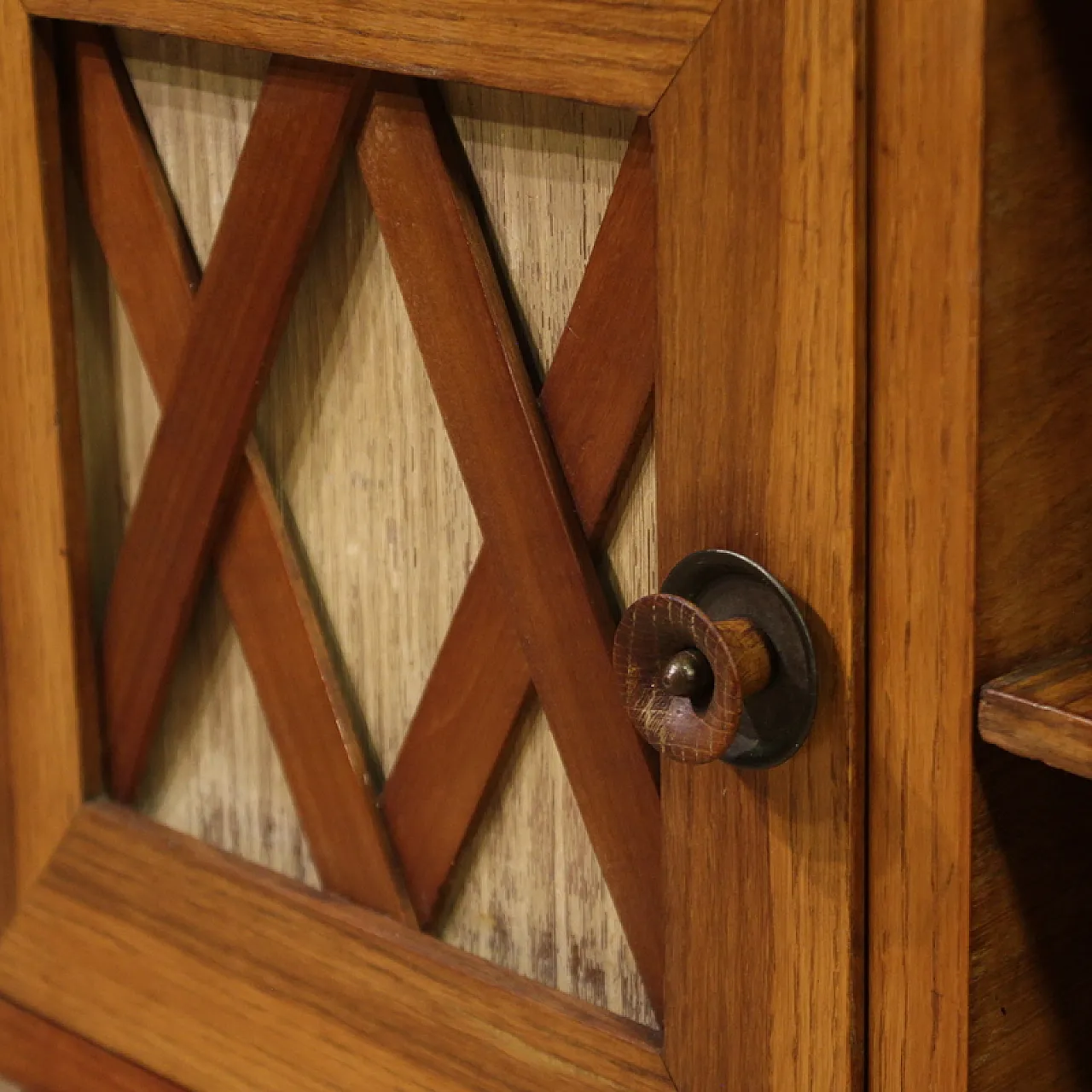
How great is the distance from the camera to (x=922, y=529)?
0.61 meters

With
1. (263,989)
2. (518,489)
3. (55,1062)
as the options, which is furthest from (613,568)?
(55,1062)

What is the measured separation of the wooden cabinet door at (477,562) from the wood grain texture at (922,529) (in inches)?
0.4

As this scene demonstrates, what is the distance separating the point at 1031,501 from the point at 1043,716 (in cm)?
8

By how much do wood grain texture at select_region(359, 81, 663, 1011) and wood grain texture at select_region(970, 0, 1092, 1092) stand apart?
16 centimetres

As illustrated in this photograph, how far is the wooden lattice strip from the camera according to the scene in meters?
0.71

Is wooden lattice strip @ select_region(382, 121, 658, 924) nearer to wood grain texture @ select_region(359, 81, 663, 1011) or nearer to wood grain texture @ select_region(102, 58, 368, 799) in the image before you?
wood grain texture @ select_region(359, 81, 663, 1011)

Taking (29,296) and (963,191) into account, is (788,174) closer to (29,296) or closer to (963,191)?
(963,191)

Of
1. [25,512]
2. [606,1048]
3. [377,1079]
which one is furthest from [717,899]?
[25,512]

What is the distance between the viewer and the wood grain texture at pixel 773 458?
60cm

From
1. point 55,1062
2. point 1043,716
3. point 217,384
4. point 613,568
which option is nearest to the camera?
point 1043,716

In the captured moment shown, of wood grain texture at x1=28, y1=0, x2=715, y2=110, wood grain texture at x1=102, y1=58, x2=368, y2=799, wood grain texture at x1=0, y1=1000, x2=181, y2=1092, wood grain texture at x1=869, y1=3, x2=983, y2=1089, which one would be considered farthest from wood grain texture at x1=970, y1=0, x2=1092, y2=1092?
wood grain texture at x1=0, y1=1000, x2=181, y2=1092

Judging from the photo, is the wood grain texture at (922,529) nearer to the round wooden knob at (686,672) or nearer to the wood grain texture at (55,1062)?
the round wooden knob at (686,672)

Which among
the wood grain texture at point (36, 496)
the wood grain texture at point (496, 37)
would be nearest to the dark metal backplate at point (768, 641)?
the wood grain texture at point (496, 37)

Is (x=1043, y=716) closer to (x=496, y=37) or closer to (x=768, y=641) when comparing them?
(x=768, y=641)
